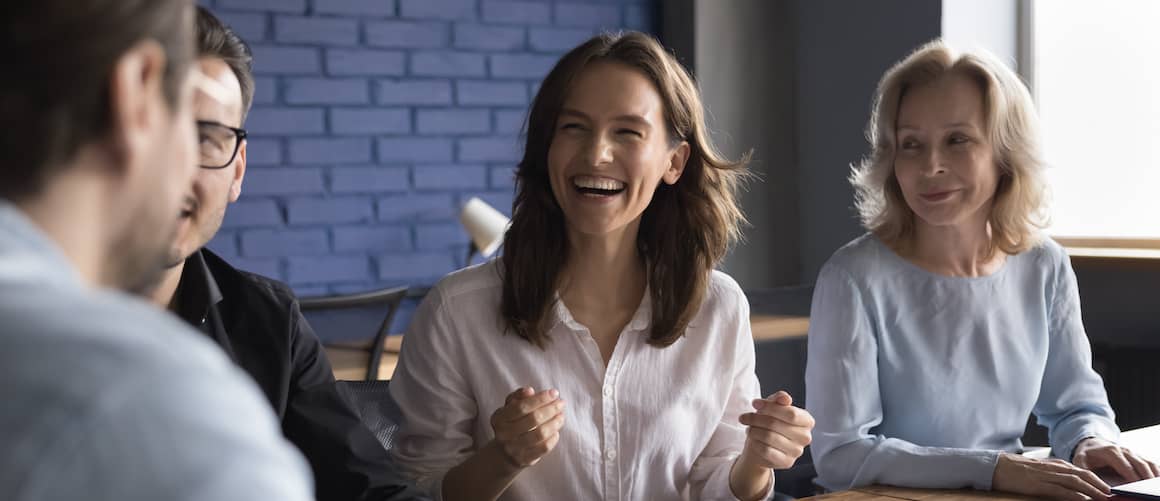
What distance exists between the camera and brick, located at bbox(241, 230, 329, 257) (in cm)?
369

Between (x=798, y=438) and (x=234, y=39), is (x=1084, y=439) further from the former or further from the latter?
(x=234, y=39)

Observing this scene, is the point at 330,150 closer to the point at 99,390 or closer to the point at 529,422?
the point at 529,422

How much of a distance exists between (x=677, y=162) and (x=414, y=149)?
7.23 feet

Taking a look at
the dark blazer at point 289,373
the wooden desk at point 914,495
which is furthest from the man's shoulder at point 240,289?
the wooden desk at point 914,495

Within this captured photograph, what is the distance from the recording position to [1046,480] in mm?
1586

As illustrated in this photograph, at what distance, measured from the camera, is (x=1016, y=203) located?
81.3 inches

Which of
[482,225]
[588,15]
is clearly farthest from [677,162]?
[588,15]

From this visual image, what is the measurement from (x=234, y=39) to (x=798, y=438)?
0.85 m

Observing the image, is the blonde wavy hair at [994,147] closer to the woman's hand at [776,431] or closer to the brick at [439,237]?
the woman's hand at [776,431]

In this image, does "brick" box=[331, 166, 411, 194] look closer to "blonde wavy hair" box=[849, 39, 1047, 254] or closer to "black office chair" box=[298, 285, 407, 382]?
"black office chair" box=[298, 285, 407, 382]

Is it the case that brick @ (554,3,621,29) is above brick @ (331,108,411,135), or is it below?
above

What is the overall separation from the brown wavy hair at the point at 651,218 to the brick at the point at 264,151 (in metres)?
2.04

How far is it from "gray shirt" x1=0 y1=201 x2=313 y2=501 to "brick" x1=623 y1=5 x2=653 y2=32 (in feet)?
13.3

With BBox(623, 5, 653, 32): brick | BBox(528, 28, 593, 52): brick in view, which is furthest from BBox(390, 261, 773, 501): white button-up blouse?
BBox(623, 5, 653, 32): brick
